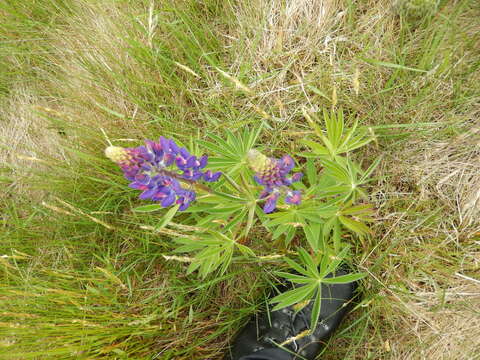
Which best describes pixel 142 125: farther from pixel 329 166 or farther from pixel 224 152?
pixel 329 166

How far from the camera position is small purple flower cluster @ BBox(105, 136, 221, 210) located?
1232mm

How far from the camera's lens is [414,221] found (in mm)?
1943

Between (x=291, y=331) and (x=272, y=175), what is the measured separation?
3.68ft

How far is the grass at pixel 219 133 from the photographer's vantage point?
74.4 inches

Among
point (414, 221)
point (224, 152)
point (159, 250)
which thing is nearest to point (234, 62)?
point (224, 152)

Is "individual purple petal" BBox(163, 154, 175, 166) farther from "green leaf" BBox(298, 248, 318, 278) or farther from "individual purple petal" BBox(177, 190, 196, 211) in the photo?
"green leaf" BBox(298, 248, 318, 278)

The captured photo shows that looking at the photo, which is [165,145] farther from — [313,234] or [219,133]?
[219,133]

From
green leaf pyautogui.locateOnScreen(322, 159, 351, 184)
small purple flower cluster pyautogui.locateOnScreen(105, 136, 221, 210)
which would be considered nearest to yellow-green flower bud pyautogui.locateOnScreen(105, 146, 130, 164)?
small purple flower cluster pyautogui.locateOnScreen(105, 136, 221, 210)

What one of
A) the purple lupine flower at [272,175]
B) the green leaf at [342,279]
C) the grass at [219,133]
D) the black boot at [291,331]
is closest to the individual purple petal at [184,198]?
the purple lupine flower at [272,175]

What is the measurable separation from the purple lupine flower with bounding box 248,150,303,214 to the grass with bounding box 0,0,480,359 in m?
0.46

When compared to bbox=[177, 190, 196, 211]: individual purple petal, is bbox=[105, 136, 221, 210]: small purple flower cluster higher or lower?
higher

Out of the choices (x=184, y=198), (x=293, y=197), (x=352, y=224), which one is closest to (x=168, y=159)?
(x=184, y=198)

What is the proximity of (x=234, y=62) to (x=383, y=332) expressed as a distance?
1533mm

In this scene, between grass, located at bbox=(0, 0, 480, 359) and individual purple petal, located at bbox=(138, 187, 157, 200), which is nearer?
individual purple petal, located at bbox=(138, 187, 157, 200)
